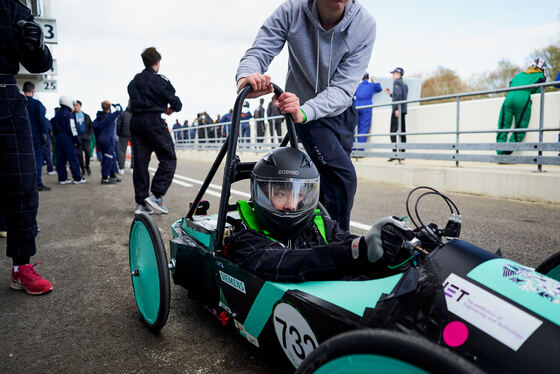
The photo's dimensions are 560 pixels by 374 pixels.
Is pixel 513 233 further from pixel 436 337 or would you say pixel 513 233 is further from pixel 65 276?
pixel 65 276

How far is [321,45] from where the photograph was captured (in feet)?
8.48

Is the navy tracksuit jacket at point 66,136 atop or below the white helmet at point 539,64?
below

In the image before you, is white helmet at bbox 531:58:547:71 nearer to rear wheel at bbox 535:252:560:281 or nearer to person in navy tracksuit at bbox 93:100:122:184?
rear wheel at bbox 535:252:560:281

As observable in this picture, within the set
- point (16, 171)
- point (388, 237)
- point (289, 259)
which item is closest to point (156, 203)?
point (16, 171)

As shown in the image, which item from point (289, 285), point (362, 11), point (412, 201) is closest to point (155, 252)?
point (289, 285)

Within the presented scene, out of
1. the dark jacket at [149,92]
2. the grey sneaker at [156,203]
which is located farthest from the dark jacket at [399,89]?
the grey sneaker at [156,203]

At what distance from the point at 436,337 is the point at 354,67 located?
6.24 feet

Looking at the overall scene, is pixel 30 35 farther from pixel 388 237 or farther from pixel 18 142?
pixel 388 237

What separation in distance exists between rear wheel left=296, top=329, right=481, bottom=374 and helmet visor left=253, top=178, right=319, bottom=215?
93 cm

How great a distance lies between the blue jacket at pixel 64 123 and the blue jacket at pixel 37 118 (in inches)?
37.0

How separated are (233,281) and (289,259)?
0.38 meters

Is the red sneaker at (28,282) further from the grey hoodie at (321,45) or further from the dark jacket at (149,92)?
the dark jacket at (149,92)

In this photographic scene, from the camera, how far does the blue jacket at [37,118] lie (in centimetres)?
752

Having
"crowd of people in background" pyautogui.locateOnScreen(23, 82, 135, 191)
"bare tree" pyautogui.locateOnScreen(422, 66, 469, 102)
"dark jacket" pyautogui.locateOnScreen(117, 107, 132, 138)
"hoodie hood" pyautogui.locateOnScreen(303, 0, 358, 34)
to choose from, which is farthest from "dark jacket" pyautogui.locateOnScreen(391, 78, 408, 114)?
"bare tree" pyautogui.locateOnScreen(422, 66, 469, 102)
